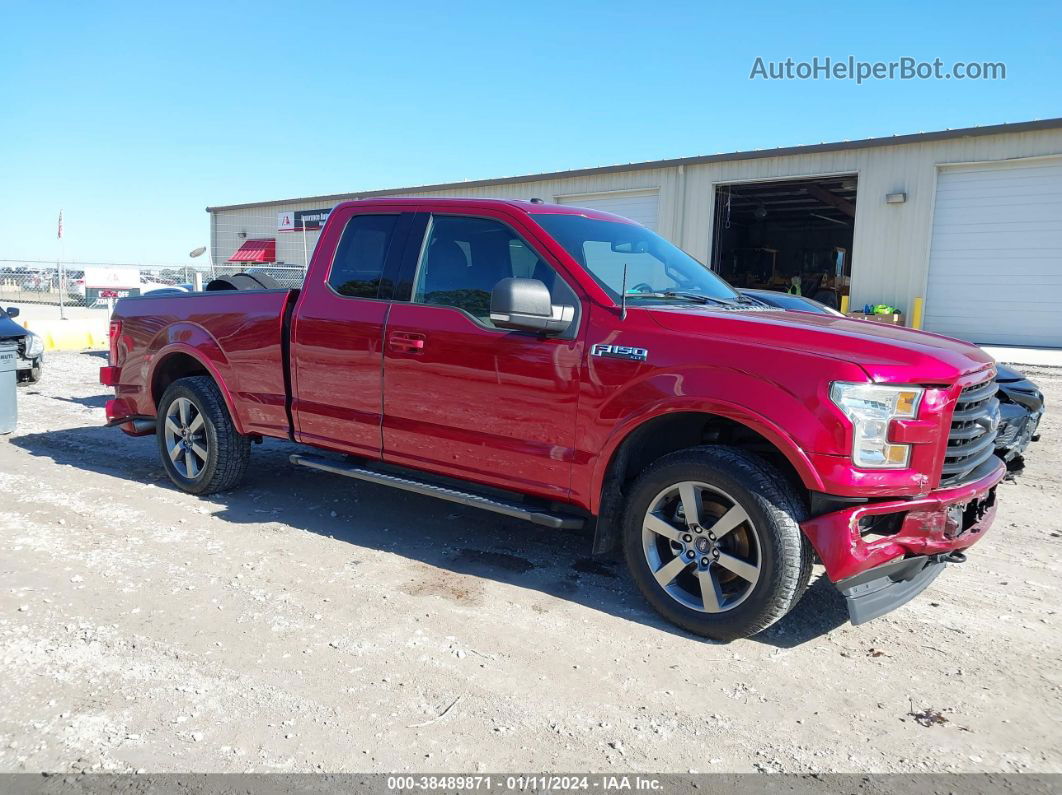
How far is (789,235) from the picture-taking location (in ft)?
105

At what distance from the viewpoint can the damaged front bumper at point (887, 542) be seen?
328 cm

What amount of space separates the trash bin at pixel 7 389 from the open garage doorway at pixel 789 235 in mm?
17102

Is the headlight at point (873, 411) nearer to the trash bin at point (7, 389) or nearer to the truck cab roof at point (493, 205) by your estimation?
the truck cab roof at point (493, 205)

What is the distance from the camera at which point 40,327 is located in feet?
51.7

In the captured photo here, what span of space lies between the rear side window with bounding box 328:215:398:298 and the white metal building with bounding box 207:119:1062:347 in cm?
1176

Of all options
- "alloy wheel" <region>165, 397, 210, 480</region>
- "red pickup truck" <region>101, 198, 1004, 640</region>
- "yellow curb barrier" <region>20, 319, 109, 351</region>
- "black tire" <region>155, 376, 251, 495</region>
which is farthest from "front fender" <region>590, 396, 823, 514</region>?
"yellow curb barrier" <region>20, 319, 109, 351</region>

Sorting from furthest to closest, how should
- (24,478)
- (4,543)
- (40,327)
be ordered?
(40,327) < (24,478) < (4,543)

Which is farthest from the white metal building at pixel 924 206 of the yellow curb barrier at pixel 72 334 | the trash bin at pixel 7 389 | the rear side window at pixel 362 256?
the rear side window at pixel 362 256

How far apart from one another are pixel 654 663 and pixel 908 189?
17764 millimetres

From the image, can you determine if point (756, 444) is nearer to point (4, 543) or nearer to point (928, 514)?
point (928, 514)

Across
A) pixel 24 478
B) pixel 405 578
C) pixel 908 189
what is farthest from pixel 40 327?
pixel 908 189

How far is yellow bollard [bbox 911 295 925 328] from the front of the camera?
18.2 m

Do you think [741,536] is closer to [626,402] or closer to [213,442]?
[626,402]

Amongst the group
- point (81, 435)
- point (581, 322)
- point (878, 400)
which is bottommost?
point (81, 435)
